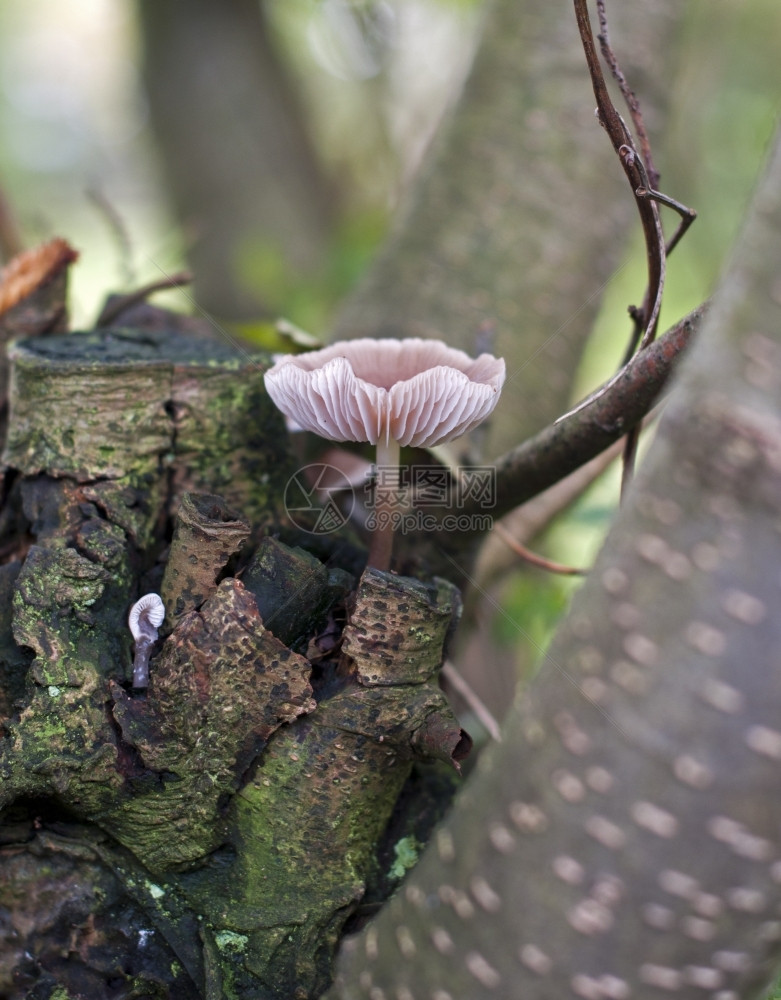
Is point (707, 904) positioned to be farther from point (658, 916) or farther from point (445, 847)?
point (445, 847)

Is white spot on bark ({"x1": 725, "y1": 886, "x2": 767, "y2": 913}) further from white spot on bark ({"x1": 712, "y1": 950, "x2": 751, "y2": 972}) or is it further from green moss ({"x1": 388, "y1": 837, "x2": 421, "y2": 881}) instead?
green moss ({"x1": 388, "y1": 837, "x2": 421, "y2": 881})

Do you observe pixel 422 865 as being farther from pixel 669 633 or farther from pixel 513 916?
pixel 669 633

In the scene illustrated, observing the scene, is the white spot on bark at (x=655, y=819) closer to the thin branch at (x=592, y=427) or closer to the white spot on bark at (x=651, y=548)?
the white spot on bark at (x=651, y=548)

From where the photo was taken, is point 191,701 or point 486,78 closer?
point 191,701

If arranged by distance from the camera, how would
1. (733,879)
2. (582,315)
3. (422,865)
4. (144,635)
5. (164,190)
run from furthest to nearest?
(164,190) → (582,315) → (144,635) → (422,865) → (733,879)

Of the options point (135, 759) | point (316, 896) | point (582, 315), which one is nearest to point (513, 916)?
point (316, 896)

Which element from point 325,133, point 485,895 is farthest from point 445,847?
point 325,133

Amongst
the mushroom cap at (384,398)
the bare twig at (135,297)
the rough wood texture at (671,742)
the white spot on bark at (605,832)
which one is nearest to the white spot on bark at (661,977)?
the rough wood texture at (671,742)

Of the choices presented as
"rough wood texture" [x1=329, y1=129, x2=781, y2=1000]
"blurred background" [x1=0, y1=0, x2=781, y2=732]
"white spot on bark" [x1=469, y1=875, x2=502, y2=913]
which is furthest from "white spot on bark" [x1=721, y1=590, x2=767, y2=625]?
"blurred background" [x1=0, y1=0, x2=781, y2=732]
